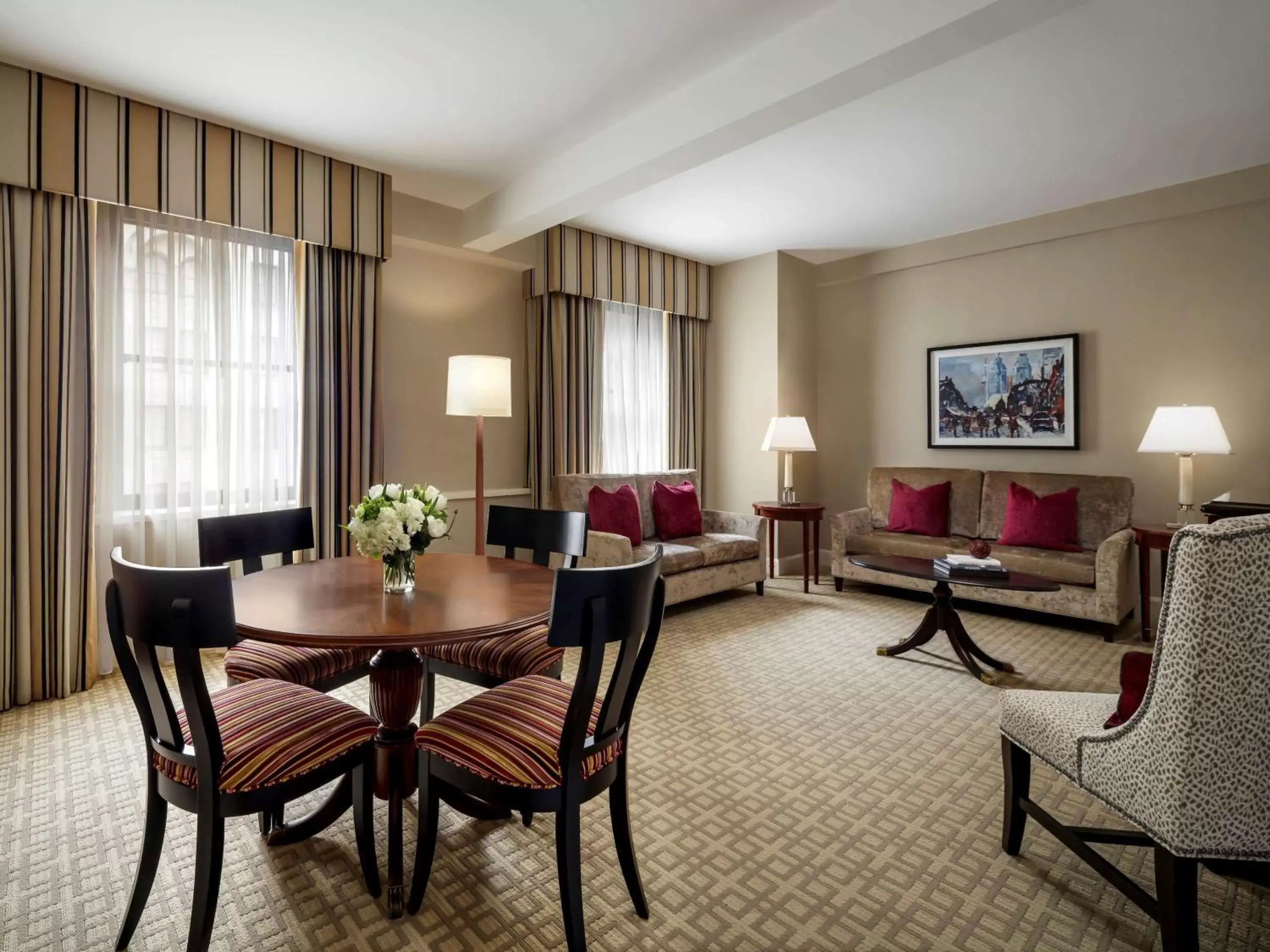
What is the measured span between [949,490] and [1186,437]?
4.97 feet

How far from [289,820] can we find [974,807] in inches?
87.0

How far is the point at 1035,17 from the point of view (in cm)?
216

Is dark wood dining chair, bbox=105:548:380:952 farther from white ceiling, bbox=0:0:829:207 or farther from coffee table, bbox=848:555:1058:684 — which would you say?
coffee table, bbox=848:555:1058:684

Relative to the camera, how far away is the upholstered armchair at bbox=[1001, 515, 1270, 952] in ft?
4.01

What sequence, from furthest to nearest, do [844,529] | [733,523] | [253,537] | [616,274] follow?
1. [616,274]
2. [733,523]
3. [844,529]
4. [253,537]

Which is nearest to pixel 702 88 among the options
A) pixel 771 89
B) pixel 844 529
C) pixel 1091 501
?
pixel 771 89

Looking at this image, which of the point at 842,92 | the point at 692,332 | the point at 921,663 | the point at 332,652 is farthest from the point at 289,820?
the point at 692,332

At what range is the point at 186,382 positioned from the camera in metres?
3.51

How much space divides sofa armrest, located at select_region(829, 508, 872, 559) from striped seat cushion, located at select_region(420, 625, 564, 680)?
3338 millimetres

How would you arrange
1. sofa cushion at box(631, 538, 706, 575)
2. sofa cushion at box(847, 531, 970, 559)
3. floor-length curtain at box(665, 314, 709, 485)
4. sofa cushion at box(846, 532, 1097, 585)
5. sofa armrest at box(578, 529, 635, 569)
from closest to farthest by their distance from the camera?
sofa cushion at box(846, 532, 1097, 585)
sofa armrest at box(578, 529, 635, 569)
sofa cushion at box(631, 538, 706, 575)
sofa cushion at box(847, 531, 970, 559)
floor-length curtain at box(665, 314, 709, 485)

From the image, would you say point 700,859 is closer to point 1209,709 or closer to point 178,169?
point 1209,709

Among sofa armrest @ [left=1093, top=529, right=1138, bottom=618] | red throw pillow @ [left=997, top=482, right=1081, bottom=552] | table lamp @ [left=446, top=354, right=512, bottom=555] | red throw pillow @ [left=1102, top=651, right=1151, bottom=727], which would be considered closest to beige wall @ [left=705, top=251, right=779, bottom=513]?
red throw pillow @ [left=997, top=482, right=1081, bottom=552]

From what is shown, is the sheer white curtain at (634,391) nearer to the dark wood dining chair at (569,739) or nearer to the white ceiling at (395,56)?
the white ceiling at (395,56)

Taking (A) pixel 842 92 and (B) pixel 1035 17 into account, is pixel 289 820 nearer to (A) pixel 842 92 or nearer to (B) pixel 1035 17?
(A) pixel 842 92
